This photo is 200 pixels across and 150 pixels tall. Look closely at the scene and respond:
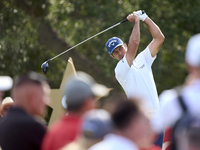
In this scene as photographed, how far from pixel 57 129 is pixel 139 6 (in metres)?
10.4

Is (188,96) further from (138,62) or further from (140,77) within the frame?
(138,62)

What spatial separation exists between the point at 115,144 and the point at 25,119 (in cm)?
108

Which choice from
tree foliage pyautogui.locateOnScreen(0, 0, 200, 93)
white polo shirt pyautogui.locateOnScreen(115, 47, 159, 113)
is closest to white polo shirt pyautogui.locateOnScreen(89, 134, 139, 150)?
white polo shirt pyautogui.locateOnScreen(115, 47, 159, 113)

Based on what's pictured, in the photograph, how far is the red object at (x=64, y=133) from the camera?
3.18 metres

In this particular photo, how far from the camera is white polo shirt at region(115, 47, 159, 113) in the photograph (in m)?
5.61

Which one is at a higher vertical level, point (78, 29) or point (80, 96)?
point (78, 29)

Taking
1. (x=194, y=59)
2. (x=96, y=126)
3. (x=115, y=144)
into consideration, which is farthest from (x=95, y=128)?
(x=194, y=59)

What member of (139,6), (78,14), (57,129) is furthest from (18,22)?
(57,129)

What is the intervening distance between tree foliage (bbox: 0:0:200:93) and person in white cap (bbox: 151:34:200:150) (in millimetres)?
9560

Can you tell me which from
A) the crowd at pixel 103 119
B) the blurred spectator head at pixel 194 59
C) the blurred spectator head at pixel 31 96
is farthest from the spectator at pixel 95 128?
the blurred spectator head at pixel 31 96

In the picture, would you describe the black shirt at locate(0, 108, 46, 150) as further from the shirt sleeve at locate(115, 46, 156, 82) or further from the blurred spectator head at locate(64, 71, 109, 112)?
the shirt sleeve at locate(115, 46, 156, 82)

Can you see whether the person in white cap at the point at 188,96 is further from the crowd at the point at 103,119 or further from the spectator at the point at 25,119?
the spectator at the point at 25,119

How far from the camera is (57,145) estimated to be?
319 centimetres

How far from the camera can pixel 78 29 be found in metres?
13.6
